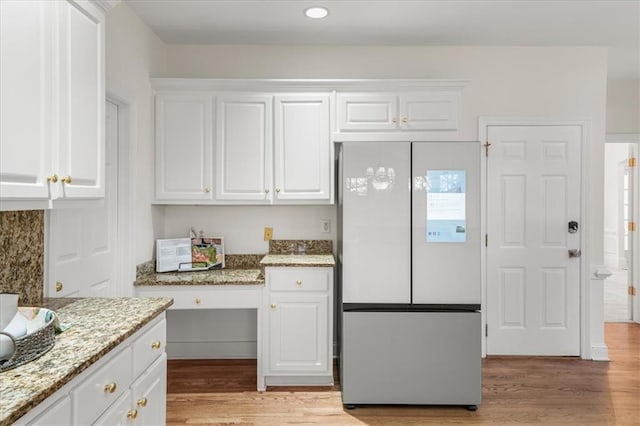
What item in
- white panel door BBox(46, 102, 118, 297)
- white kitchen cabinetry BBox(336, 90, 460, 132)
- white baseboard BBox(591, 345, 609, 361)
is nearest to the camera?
white panel door BBox(46, 102, 118, 297)

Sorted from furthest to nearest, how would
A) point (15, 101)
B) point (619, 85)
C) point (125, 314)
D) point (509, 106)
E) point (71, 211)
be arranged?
point (619, 85)
point (509, 106)
point (71, 211)
point (125, 314)
point (15, 101)

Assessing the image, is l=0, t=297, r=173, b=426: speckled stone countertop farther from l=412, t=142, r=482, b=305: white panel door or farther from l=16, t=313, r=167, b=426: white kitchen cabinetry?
l=412, t=142, r=482, b=305: white panel door

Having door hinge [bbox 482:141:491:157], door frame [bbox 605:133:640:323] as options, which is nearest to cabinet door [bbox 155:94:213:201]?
door hinge [bbox 482:141:491:157]

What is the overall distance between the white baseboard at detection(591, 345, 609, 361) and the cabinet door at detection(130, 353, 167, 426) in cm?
341

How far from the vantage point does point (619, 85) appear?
436cm

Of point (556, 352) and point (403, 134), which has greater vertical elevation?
point (403, 134)

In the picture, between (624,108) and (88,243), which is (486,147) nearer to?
(624,108)

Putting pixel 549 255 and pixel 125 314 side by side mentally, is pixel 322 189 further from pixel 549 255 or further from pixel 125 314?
pixel 549 255

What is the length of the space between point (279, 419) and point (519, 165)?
2740 mm

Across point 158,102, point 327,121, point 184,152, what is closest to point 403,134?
point 327,121

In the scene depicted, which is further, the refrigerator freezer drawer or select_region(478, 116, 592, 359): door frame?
select_region(478, 116, 592, 359): door frame

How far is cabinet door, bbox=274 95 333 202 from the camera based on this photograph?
3203 mm

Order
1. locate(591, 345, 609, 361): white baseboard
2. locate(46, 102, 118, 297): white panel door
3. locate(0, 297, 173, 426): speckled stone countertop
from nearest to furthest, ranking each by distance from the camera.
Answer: locate(0, 297, 173, 426): speckled stone countertop
locate(46, 102, 118, 297): white panel door
locate(591, 345, 609, 361): white baseboard

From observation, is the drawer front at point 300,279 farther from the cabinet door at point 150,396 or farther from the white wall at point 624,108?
the white wall at point 624,108
